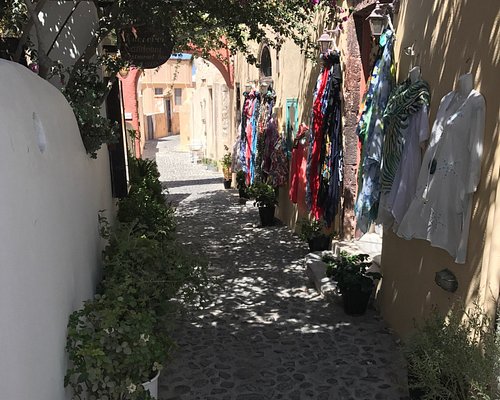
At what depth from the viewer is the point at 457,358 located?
2.69m

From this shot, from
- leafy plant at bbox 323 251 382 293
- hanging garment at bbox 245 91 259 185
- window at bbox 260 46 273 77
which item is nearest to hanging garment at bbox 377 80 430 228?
leafy plant at bbox 323 251 382 293

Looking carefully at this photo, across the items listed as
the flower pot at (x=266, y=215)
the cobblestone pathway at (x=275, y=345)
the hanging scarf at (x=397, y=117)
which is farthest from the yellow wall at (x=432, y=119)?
the flower pot at (x=266, y=215)

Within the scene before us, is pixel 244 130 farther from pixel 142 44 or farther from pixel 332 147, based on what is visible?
pixel 142 44

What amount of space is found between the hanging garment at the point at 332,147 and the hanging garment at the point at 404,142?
224cm

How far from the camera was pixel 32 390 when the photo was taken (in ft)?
5.91

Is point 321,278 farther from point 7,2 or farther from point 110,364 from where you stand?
point 7,2

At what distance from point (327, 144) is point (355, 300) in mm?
2377

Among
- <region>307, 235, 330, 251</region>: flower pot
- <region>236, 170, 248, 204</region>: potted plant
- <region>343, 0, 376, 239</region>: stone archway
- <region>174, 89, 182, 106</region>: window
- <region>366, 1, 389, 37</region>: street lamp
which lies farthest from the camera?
<region>174, 89, 182, 106</region>: window

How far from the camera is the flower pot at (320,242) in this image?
674cm

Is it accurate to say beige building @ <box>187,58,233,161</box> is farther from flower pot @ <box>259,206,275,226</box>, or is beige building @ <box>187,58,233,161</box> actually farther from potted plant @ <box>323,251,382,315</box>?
potted plant @ <box>323,251,382,315</box>

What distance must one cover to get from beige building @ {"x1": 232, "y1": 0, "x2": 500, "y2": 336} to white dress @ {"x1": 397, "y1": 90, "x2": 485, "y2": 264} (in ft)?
0.20

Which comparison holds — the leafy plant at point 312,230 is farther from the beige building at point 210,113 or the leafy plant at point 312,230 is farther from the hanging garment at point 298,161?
the beige building at point 210,113

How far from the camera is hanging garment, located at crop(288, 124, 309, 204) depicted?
7488 millimetres

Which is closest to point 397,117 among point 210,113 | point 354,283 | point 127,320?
point 354,283
